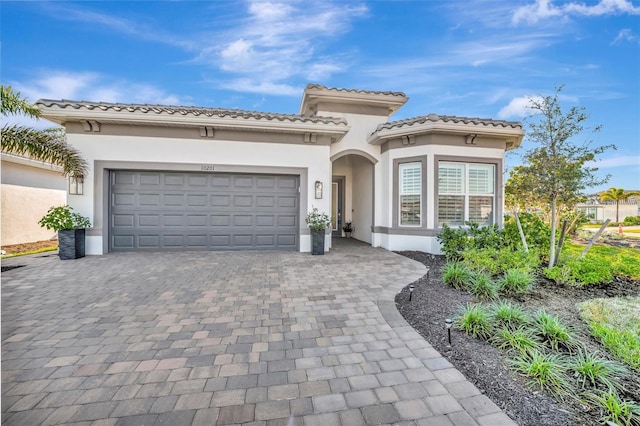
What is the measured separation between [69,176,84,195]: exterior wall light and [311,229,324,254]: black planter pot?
20.9 feet

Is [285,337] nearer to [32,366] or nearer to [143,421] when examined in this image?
[143,421]

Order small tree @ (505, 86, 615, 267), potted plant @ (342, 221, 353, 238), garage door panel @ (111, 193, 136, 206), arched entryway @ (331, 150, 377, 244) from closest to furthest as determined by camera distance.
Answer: small tree @ (505, 86, 615, 267), garage door panel @ (111, 193, 136, 206), arched entryway @ (331, 150, 377, 244), potted plant @ (342, 221, 353, 238)

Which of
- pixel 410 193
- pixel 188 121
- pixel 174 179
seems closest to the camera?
pixel 188 121

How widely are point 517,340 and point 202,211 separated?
781 centimetres

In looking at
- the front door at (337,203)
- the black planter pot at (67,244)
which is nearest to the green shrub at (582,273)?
the front door at (337,203)

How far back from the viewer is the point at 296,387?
2254 millimetres

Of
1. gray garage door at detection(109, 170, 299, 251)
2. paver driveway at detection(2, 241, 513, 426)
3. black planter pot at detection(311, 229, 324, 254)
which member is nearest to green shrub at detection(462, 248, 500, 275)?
paver driveway at detection(2, 241, 513, 426)

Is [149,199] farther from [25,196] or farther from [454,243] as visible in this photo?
[454,243]

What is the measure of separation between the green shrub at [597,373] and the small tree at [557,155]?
3.85 meters

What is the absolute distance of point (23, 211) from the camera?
9914 mm

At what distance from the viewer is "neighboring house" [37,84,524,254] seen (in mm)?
7547

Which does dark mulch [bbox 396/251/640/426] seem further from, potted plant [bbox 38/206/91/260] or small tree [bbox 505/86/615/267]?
potted plant [bbox 38/206/91/260]

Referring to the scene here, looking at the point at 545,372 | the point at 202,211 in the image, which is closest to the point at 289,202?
the point at 202,211

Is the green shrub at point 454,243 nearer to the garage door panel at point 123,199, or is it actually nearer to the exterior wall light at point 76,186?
the garage door panel at point 123,199
